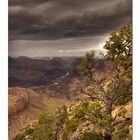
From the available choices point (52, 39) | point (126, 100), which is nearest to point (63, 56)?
point (52, 39)

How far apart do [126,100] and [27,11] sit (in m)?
0.64

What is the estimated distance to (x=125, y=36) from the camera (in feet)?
14.6

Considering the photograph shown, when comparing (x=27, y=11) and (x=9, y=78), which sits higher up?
(x=27, y=11)

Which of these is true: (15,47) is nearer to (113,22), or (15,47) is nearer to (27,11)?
(27,11)

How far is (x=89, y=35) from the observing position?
448 centimetres

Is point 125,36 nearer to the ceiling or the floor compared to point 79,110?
nearer to the ceiling

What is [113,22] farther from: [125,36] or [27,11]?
[27,11]

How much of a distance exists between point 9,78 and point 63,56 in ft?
0.92

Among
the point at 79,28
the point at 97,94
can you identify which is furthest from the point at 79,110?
the point at 79,28

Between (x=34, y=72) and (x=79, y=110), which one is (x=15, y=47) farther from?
(x=79, y=110)

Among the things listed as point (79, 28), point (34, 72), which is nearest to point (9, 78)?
point (34, 72)

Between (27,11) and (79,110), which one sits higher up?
(27,11)

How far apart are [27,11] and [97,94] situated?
0.52 meters

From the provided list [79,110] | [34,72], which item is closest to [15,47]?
[34,72]
